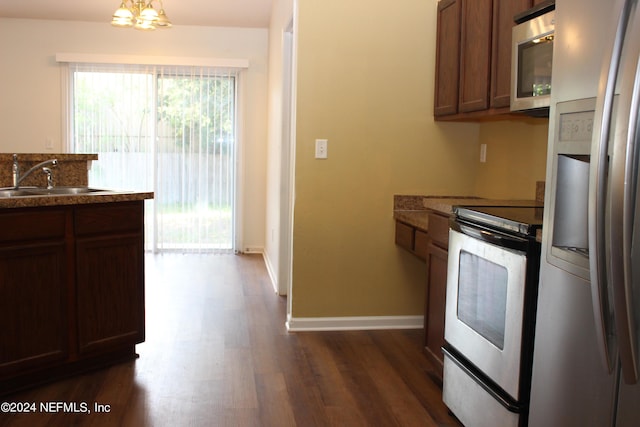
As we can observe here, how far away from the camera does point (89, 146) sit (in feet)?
22.9

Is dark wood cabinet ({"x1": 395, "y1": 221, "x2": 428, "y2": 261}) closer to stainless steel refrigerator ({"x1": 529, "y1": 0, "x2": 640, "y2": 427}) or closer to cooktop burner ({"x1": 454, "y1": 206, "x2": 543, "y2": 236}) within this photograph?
cooktop burner ({"x1": 454, "y1": 206, "x2": 543, "y2": 236})

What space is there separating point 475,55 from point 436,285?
1.26 metres

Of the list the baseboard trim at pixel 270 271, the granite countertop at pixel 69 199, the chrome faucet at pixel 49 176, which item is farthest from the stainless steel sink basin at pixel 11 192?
the baseboard trim at pixel 270 271

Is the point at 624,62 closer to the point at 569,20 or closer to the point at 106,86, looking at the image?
the point at 569,20

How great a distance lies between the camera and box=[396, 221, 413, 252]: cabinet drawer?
3.85 m

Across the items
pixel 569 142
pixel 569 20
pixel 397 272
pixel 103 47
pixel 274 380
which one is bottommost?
pixel 274 380

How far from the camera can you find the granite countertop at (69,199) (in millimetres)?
2818

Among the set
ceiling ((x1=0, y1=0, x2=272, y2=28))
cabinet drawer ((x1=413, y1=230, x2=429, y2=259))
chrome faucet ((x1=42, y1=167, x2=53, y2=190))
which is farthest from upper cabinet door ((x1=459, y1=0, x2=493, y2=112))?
ceiling ((x1=0, y1=0, x2=272, y2=28))

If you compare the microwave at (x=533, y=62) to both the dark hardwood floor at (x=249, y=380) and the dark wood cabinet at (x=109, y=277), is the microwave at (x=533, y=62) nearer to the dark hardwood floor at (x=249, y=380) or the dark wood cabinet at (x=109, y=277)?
the dark hardwood floor at (x=249, y=380)

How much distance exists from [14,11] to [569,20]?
639cm

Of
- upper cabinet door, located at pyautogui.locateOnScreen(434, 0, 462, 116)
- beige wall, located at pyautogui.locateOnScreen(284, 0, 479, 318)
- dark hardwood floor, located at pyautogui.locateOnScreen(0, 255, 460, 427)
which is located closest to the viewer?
dark hardwood floor, located at pyautogui.locateOnScreen(0, 255, 460, 427)

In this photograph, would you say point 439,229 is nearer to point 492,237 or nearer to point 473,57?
point 492,237

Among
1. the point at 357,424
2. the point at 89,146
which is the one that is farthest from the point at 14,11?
the point at 357,424

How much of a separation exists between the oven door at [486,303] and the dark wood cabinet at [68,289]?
1683 millimetres
